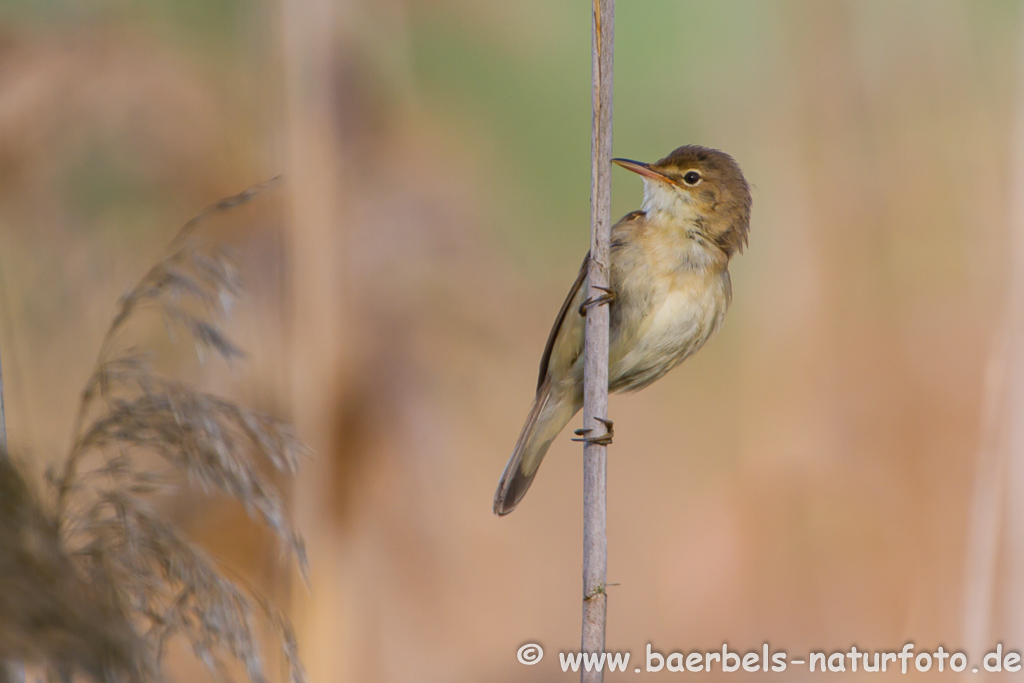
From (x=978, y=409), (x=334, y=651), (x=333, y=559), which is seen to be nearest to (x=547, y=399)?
(x=333, y=559)

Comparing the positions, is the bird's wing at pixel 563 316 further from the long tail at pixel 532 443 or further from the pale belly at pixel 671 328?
the pale belly at pixel 671 328

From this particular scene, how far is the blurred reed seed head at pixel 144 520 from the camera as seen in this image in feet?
2.35

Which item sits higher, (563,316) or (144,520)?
(563,316)

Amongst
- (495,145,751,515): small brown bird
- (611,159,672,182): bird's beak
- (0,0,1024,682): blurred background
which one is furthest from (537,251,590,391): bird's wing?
(611,159,672,182): bird's beak

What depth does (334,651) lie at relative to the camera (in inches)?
71.4

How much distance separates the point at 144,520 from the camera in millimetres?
861

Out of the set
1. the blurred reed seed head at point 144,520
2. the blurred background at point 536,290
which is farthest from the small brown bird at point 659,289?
the blurred reed seed head at point 144,520

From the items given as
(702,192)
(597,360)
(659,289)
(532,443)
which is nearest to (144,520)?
(597,360)

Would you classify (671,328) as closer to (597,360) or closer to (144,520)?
(597,360)

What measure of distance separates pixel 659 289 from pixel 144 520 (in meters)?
1.30

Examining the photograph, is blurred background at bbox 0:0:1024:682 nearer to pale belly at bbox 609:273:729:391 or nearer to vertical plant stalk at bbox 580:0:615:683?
pale belly at bbox 609:273:729:391

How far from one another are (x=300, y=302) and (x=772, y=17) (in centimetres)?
146

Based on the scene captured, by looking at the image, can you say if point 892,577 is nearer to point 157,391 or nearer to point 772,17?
point 772,17

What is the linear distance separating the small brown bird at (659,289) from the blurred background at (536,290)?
145 mm
